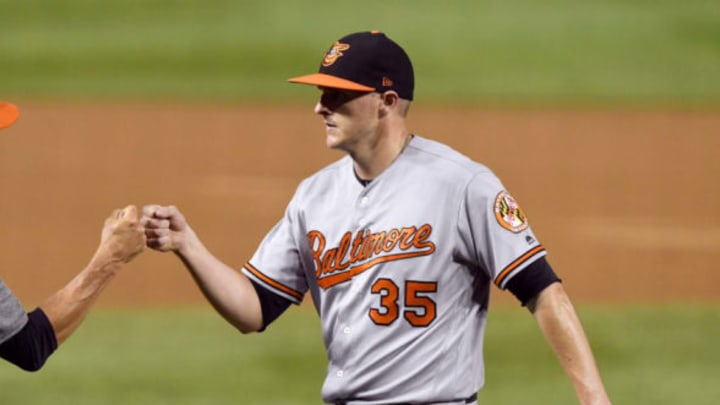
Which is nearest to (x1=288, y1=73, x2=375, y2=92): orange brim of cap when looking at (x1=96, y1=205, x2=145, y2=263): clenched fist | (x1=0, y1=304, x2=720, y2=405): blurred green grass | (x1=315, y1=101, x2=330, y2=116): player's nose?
(x1=315, y1=101, x2=330, y2=116): player's nose

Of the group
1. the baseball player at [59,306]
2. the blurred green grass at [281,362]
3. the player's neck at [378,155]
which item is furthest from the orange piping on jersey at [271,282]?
the blurred green grass at [281,362]

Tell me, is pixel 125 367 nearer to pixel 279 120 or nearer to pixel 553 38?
pixel 279 120

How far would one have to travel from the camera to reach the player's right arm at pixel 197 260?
4.55m

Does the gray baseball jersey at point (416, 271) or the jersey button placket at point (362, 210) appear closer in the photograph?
the gray baseball jersey at point (416, 271)

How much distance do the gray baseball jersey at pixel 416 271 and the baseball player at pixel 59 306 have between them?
668 mm

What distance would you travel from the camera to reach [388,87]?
14.4 ft

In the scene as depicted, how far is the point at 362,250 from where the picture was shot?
14.3 feet

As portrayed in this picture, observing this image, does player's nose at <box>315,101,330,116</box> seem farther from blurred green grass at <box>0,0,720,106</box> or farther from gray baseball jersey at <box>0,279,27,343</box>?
blurred green grass at <box>0,0,720,106</box>

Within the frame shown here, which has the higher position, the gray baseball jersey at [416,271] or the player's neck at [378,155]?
the player's neck at [378,155]

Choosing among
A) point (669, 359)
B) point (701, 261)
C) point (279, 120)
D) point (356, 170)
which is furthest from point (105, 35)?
point (356, 170)

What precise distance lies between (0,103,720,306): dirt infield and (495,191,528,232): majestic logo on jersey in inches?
242

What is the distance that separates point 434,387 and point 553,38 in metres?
14.5

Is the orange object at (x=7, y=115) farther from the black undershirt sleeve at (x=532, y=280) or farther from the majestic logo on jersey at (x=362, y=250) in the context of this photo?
the black undershirt sleeve at (x=532, y=280)

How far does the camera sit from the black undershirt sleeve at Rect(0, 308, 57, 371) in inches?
172
